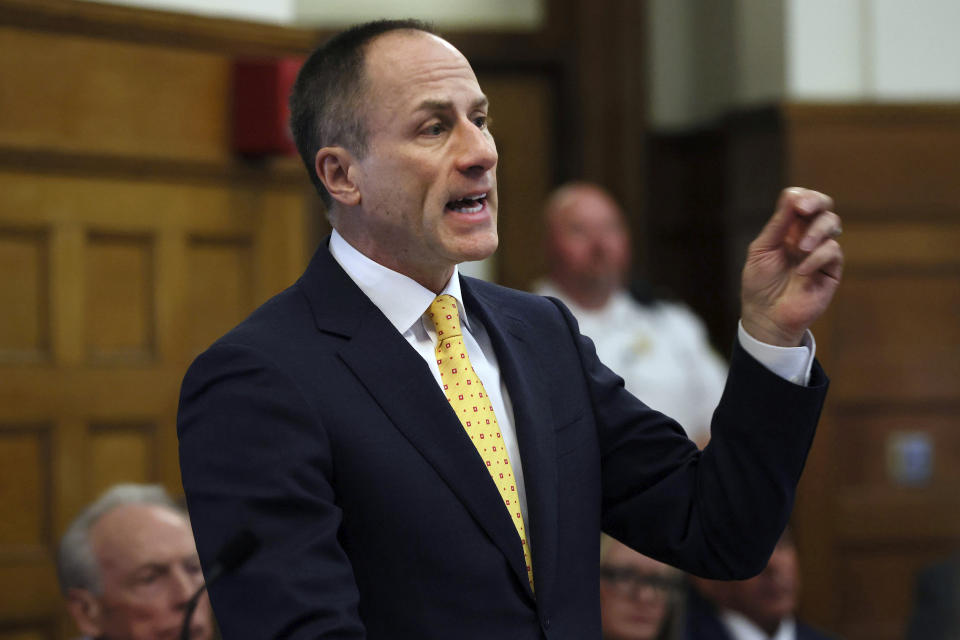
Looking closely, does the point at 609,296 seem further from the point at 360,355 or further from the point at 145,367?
the point at 360,355

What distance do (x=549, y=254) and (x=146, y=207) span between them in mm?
1404

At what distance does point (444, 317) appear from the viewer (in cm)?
168

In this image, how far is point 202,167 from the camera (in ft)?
12.7

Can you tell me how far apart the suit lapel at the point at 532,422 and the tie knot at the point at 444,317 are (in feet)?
0.21

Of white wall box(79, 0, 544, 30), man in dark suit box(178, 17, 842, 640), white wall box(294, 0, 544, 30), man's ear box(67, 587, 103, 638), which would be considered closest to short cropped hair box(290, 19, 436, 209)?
man in dark suit box(178, 17, 842, 640)

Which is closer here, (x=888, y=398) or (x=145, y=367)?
(x=145, y=367)

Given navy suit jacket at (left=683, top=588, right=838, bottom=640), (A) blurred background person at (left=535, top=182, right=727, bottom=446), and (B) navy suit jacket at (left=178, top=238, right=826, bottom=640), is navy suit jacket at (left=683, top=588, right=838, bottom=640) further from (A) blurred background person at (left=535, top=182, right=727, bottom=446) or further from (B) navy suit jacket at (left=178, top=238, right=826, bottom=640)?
(B) navy suit jacket at (left=178, top=238, right=826, bottom=640)

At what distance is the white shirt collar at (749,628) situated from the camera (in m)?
3.44

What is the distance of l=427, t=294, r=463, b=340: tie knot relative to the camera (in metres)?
1.67

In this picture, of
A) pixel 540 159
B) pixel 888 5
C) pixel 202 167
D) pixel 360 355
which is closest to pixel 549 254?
pixel 540 159

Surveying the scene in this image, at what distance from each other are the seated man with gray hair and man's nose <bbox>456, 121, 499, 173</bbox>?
138 cm

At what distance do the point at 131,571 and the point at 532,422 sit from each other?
1.43 m

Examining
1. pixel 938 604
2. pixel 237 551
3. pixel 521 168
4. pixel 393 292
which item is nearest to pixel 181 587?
pixel 393 292

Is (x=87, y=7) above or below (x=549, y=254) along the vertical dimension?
above
